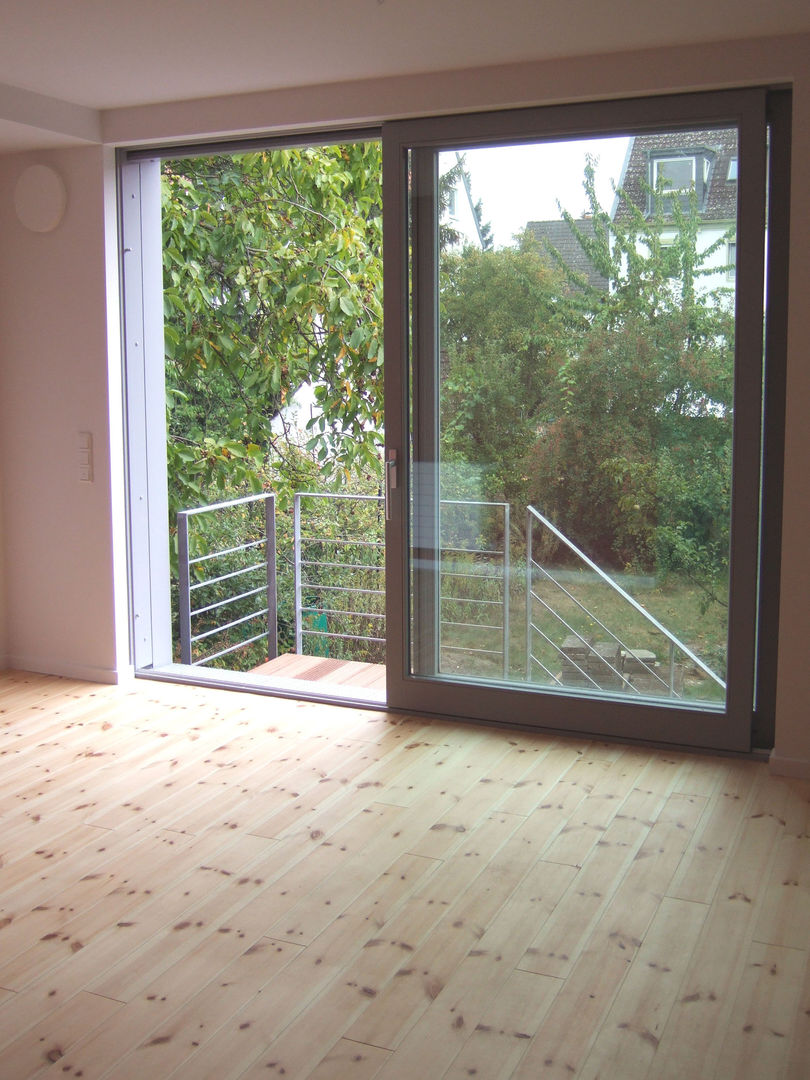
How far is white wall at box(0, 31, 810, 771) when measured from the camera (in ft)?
12.3

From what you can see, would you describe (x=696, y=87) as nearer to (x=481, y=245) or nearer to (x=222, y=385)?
(x=481, y=245)

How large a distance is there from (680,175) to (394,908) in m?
2.69

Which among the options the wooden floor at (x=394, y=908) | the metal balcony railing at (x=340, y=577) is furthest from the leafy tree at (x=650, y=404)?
the metal balcony railing at (x=340, y=577)

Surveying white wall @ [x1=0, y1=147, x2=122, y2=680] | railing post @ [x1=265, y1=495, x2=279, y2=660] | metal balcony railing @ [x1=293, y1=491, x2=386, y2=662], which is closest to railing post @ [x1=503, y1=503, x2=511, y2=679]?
white wall @ [x1=0, y1=147, x2=122, y2=680]

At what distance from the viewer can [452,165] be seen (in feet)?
13.7

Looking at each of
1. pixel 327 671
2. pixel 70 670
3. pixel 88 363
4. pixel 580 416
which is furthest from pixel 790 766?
pixel 88 363

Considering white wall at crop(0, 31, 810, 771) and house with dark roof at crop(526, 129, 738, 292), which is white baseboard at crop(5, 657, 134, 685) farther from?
house with dark roof at crop(526, 129, 738, 292)

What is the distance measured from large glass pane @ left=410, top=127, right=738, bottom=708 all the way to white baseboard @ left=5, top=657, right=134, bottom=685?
1.54m

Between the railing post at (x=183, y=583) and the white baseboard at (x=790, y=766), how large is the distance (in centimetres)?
304

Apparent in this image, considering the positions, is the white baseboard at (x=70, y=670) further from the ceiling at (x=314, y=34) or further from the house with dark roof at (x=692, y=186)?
the house with dark roof at (x=692, y=186)

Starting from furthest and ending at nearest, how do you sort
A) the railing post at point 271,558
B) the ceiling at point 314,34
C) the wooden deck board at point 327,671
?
1. the railing post at point 271,558
2. the wooden deck board at point 327,671
3. the ceiling at point 314,34

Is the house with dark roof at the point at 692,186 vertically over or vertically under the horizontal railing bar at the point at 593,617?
over

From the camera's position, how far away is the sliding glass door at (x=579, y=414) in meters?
3.82

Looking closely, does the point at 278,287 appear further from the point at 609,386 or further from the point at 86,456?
the point at 609,386
